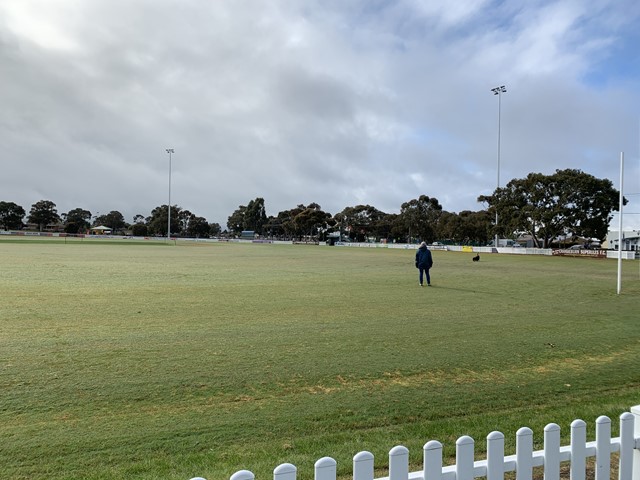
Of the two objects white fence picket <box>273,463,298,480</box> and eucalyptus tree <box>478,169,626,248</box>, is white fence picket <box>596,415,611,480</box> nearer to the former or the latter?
white fence picket <box>273,463,298,480</box>

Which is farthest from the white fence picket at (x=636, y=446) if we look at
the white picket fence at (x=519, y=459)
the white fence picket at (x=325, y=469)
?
the white fence picket at (x=325, y=469)

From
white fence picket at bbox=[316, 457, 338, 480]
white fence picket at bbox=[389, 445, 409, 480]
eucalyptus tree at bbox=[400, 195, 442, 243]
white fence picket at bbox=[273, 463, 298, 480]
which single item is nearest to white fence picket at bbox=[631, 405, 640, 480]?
white fence picket at bbox=[389, 445, 409, 480]

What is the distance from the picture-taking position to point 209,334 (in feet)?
27.2

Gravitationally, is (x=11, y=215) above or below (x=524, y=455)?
above

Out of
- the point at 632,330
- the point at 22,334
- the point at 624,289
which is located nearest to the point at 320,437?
the point at 22,334

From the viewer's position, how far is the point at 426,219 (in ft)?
327

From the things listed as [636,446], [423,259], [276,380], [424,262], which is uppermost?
[423,259]

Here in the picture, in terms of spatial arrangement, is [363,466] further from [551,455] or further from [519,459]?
[551,455]

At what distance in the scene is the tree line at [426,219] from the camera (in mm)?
55375

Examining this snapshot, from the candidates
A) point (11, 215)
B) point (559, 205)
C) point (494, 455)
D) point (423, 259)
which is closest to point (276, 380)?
point (494, 455)

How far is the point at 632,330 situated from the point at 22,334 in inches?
472

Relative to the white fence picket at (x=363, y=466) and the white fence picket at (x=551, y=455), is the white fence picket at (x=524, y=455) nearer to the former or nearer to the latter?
the white fence picket at (x=551, y=455)

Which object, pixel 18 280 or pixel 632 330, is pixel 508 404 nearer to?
pixel 632 330

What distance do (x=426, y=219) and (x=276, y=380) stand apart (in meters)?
97.1
